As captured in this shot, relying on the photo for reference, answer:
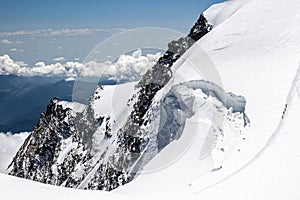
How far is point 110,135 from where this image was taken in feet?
298

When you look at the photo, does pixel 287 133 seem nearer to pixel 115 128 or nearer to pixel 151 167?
pixel 151 167

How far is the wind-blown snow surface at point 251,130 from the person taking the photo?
1242cm

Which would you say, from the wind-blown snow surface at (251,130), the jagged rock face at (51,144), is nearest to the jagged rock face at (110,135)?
the jagged rock face at (51,144)

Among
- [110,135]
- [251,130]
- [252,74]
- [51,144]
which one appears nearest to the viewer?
[251,130]

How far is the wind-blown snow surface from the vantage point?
40.8 feet

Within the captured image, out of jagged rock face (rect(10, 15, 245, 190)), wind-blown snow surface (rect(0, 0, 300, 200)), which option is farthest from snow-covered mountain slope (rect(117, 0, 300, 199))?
jagged rock face (rect(10, 15, 245, 190))

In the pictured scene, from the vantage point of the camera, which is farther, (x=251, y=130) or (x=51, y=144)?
(x=51, y=144)

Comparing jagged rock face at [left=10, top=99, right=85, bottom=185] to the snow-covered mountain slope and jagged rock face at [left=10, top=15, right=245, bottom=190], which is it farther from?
the snow-covered mountain slope

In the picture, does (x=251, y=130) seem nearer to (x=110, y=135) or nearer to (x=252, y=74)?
(x=252, y=74)

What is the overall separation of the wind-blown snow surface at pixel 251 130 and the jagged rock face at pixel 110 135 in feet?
8.62

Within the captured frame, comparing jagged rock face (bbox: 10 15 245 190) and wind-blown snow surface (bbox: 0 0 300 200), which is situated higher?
wind-blown snow surface (bbox: 0 0 300 200)

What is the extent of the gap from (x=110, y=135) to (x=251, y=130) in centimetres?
7265

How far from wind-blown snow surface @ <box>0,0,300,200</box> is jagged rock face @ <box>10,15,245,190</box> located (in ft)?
8.62

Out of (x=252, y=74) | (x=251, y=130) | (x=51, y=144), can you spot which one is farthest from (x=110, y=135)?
(x=251, y=130)
